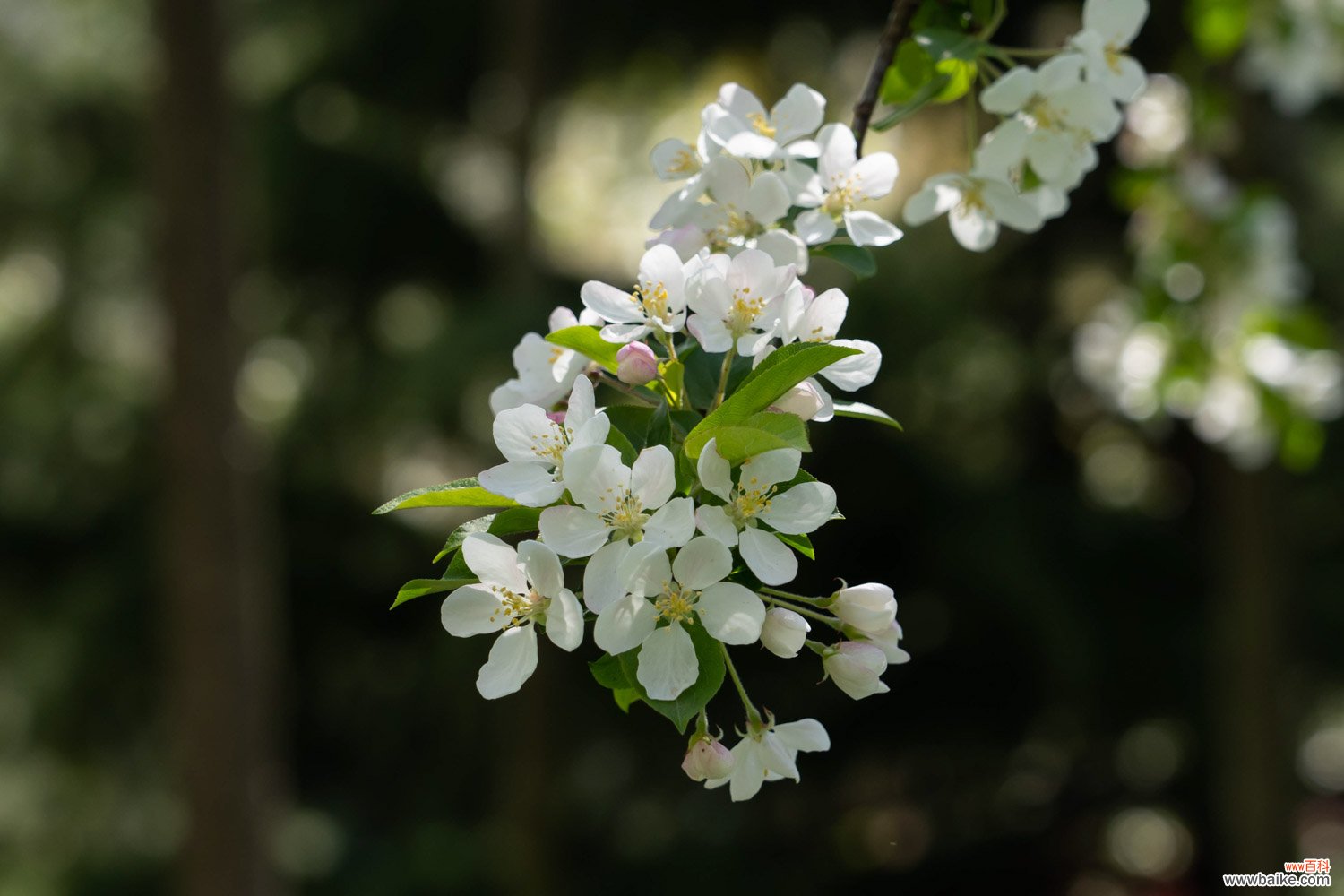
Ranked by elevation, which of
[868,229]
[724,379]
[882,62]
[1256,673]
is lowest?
[1256,673]

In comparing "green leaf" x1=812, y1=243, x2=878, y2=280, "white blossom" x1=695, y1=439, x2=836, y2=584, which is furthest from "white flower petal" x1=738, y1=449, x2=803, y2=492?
"green leaf" x1=812, y1=243, x2=878, y2=280

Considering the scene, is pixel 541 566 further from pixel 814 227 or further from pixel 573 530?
Answer: pixel 814 227

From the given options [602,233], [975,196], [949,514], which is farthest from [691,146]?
[602,233]

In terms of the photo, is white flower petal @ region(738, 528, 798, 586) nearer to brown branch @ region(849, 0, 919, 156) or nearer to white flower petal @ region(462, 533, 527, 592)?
white flower petal @ region(462, 533, 527, 592)

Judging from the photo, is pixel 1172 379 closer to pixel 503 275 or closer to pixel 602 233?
pixel 503 275

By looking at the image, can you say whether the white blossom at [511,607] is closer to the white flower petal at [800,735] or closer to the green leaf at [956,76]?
the white flower petal at [800,735]

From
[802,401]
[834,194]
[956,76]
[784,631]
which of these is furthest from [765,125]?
[784,631]
